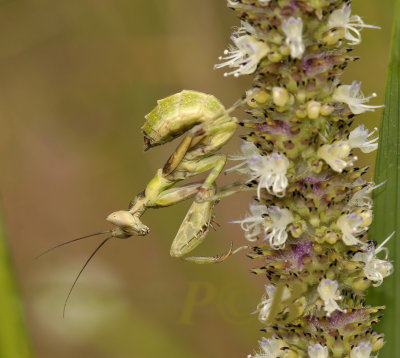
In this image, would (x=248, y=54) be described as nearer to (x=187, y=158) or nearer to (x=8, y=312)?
(x=187, y=158)

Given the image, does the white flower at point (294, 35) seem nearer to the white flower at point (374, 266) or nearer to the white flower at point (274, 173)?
the white flower at point (274, 173)

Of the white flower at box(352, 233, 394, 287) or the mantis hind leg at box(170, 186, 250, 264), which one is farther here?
the mantis hind leg at box(170, 186, 250, 264)

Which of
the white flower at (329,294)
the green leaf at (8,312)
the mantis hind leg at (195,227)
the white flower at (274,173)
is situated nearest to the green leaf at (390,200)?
the white flower at (329,294)

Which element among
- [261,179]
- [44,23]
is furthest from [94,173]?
[261,179]

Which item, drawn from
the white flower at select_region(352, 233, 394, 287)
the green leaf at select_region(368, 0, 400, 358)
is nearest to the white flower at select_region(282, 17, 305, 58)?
the green leaf at select_region(368, 0, 400, 358)

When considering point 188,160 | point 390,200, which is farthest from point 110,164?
point 390,200

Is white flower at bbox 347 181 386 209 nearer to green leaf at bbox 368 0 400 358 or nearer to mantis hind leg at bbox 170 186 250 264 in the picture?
green leaf at bbox 368 0 400 358
